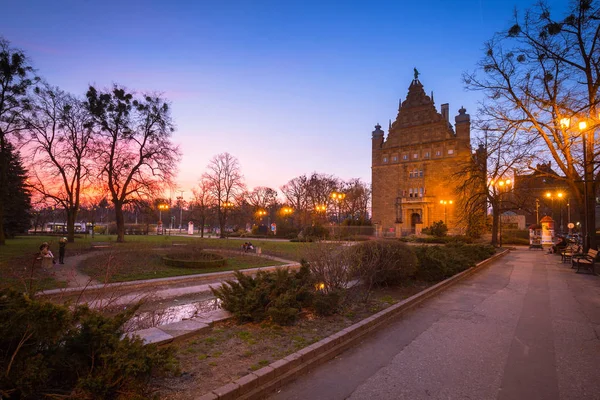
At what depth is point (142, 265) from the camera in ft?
55.1

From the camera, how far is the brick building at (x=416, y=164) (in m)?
54.3

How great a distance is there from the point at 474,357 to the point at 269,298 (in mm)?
4022

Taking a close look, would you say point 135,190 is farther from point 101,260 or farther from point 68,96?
point 101,260

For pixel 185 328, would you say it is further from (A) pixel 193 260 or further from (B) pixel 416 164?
(B) pixel 416 164

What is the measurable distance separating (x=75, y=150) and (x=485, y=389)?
1316 inches

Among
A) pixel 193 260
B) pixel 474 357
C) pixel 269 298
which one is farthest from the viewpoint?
pixel 193 260

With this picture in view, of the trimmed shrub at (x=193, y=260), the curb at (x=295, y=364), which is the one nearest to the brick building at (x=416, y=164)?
the trimmed shrub at (x=193, y=260)

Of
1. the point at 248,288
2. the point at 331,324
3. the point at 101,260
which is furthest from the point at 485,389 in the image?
the point at 101,260

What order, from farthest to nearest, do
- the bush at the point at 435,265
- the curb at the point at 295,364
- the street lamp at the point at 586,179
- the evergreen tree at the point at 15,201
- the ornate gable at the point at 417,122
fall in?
the ornate gable at the point at 417,122 < the evergreen tree at the point at 15,201 < the street lamp at the point at 586,179 < the bush at the point at 435,265 < the curb at the point at 295,364

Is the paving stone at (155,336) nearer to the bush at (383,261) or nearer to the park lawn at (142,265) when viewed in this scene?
the bush at (383,261)

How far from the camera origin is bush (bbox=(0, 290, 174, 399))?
3010mm

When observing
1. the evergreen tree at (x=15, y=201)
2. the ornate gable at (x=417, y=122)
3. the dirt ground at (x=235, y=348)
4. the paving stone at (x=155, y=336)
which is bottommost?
the dirt ground at (x=235, y=348)

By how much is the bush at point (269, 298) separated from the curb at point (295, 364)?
118 centimetres

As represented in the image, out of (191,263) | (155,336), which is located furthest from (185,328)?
(191,263)
